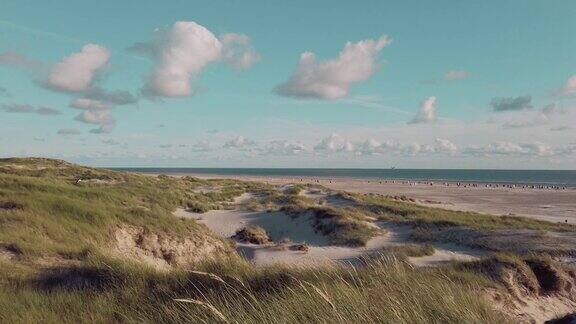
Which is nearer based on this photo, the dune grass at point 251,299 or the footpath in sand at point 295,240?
the dune grass at point 251,299

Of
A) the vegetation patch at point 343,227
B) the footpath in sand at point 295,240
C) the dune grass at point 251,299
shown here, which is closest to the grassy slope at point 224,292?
the dune grass at point 251,299

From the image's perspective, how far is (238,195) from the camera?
48531mm

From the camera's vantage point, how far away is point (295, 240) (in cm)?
2698

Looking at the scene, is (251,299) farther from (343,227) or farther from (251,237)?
(343,227)

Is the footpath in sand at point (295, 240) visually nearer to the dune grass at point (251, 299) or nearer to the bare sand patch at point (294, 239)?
the bare sand patch at point (294, 239)

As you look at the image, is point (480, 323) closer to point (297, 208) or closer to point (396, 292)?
point (396, 292)

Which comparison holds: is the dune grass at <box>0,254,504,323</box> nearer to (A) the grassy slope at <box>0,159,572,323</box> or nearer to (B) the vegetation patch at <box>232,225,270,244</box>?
(A) the grassy slope at <box>0,159,572,323</box>

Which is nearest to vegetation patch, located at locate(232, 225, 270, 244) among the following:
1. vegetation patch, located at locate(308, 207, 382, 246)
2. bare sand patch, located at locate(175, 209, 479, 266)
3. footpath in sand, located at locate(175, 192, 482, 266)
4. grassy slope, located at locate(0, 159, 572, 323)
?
footpath in sand, located at locate(175, 192, 482, 266)

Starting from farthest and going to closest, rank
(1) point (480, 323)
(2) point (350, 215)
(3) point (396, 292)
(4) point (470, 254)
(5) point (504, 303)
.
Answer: (2) point (350, 215) < (4) point (470, 254) < (5) point (504, 303) < (3) point (396, 292) < (1) point (480, 323)

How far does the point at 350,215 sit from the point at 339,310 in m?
24.8

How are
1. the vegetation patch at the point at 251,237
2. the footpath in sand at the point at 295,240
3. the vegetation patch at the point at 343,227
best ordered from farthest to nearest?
1. the vegetation patch at the point at 343,227
2. the vegetation patch at the point at 251,237
3. the footpath in sand at the point at 295,240

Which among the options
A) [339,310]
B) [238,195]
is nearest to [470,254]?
[339,310]

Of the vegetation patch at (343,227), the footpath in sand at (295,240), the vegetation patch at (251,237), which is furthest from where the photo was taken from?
the vegetation patch at (343,227)

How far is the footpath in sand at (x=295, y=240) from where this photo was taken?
19391 mm
